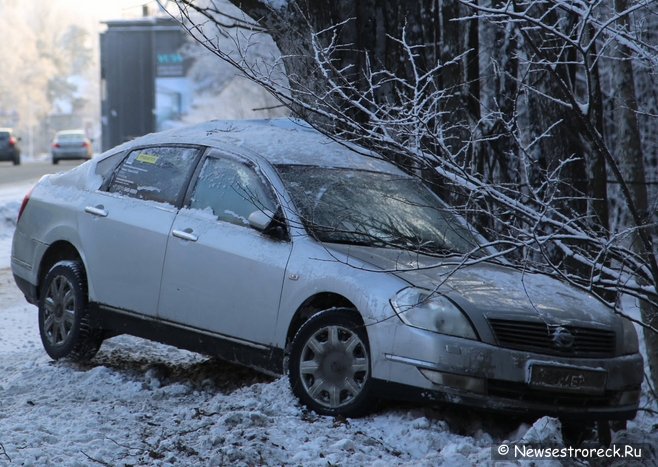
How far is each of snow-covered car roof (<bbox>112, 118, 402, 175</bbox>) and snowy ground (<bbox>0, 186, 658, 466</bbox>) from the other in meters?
1.33

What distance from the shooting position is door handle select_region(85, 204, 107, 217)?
296 inches

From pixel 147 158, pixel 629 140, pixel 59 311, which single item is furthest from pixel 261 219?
pixel 629 140

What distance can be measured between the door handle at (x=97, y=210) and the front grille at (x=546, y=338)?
9.56 feet

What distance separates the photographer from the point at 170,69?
7838cm

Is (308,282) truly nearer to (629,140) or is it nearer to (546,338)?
(546,338)

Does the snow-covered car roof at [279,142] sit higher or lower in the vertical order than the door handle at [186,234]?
higher

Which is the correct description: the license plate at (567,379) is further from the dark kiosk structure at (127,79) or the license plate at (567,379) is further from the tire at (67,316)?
the dark kiosk structure at (127,79)

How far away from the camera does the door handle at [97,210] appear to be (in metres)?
7.53

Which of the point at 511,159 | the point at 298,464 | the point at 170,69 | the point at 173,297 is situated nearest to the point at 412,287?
the point at 298,464

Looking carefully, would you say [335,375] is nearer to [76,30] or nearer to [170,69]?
[170,69]

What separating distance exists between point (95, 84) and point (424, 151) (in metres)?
156

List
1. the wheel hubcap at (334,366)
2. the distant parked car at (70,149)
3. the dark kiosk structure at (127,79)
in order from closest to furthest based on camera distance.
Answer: the wheel hubcap at (334,366), the distant parked car at (70,149), the dark kiosk structure at (127,79)

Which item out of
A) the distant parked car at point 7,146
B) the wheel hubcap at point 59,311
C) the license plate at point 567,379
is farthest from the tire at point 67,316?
the distant parked car at point 7,146

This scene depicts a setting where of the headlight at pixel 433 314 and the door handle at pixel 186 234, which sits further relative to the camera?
the door handle at pixel 186 234
